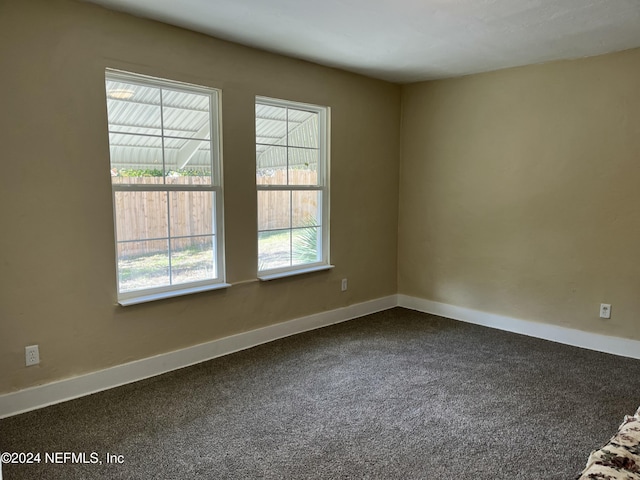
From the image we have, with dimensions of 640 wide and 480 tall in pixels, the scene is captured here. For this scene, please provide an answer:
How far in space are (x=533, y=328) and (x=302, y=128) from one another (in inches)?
110

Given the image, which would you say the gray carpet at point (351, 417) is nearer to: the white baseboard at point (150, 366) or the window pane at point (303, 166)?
the white baseboard at point (150, 366)

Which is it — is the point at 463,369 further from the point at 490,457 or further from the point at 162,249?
the point at 162,249

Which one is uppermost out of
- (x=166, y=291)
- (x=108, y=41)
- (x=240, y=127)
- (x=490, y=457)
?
(x=108, y=41)

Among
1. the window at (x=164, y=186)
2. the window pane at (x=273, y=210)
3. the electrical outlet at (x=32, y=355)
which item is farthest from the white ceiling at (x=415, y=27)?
the electrical outlet at (x=32, y=355)

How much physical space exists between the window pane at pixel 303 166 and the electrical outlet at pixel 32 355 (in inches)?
90.2

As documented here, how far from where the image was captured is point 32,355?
271 centimetres

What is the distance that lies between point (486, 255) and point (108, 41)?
362 cm

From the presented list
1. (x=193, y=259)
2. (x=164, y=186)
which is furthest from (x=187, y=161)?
(x=193, y=259)

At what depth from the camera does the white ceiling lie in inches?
105

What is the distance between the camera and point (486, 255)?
4.42 m

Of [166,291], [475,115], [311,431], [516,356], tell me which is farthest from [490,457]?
[475,115]

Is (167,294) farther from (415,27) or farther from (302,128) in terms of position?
(415,27)

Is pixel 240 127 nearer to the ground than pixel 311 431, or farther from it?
farther from it

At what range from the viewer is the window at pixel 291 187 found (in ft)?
12.6
